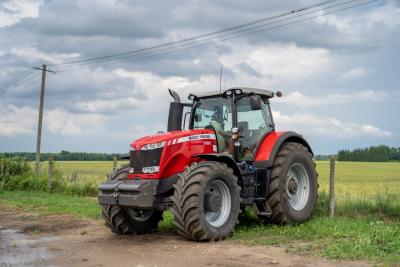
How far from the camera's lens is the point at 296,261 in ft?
24.6

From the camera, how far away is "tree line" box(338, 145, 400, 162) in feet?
116

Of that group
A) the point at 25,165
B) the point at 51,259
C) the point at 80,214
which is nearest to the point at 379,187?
the point at 80,214

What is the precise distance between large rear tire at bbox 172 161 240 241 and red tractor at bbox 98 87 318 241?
0.02 m

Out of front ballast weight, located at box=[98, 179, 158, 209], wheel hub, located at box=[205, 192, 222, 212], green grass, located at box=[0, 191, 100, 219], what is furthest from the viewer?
green grass, located at box=[0, 191, 100, 219]

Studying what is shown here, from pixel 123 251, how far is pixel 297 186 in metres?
4.31

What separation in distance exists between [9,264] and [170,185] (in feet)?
9.50

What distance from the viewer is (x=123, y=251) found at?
8422 millimetres

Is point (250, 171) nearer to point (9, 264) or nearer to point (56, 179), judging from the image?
point (9, 264)

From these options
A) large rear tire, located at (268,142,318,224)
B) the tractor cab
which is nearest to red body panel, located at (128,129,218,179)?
the tractor cab

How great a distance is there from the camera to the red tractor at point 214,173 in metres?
8.89

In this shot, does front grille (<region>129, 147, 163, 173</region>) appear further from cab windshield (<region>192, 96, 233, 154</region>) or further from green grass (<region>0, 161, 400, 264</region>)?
green grass (<region>0, 161, 400, 264</region>)

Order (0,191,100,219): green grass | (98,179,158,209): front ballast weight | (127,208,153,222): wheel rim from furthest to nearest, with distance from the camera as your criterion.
→ (0,191,100,219): green grass < (127,208,153,222): wheel rim < (98,179,158,209): front ballast weight

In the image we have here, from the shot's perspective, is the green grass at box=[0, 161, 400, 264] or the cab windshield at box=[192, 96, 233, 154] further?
the cab windshield at box=[192, 96, 233, 154]

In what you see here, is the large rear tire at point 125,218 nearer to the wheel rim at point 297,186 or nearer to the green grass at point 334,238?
the green grass at point 334,238
